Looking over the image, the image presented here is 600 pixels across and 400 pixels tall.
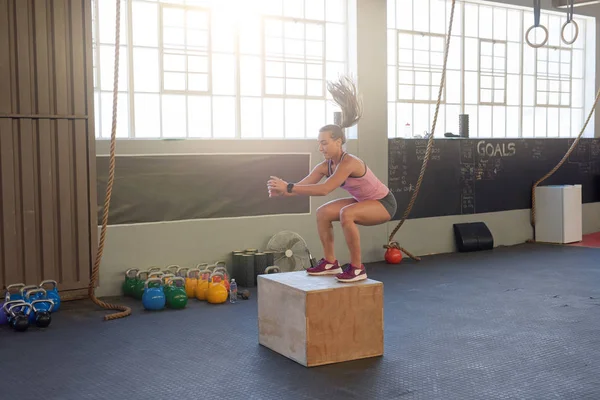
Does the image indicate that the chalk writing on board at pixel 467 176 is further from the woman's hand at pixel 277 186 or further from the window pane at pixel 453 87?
the woman's hand at pixel 277 186

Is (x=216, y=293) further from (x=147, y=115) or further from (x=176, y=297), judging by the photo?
(x=147, y=115)

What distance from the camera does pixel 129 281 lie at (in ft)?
21.4

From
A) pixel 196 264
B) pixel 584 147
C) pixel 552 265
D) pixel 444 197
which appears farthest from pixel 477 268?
pixel 584 147

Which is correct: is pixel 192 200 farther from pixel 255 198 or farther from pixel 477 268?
pixel 477 268

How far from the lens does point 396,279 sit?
7.30m

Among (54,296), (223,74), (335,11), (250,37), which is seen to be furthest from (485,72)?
(54,296)

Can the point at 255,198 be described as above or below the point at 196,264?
above

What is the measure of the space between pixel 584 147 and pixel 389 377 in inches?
316

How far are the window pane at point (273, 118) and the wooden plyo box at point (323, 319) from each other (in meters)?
Answer: 3.33

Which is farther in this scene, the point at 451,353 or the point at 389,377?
the point at 451,353

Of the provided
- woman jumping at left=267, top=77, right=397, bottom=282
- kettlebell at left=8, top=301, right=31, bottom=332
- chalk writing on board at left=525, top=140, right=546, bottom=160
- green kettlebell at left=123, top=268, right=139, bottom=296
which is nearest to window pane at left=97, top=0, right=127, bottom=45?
green kettlebell at left=123, top=268, right=139, bottom=296

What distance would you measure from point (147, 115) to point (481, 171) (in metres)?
4.82

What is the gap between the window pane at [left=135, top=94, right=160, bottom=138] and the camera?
692 centimetres

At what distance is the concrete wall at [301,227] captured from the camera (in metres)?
6.75
